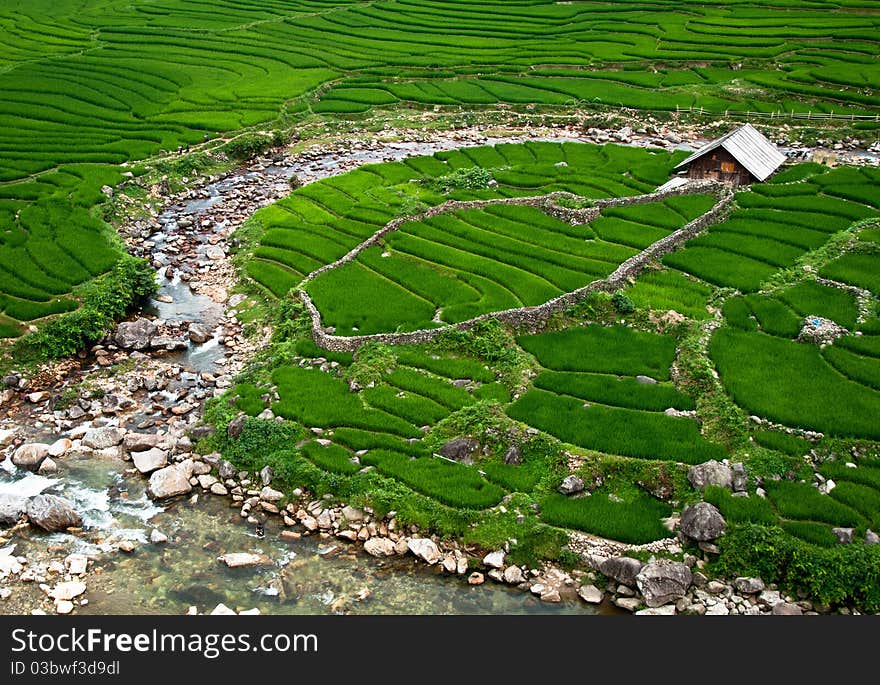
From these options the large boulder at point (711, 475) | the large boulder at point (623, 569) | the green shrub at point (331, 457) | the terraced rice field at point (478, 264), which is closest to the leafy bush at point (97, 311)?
the terraced rice field at point (478, 264)

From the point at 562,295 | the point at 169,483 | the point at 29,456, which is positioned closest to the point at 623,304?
the point at 562,295

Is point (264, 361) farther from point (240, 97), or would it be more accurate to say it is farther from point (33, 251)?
point (240, 97)

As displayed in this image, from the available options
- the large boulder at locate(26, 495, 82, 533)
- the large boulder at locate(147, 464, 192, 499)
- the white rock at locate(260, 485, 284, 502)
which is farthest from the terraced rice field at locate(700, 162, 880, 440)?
the large boulder at locate(26, 495, 82, 533)

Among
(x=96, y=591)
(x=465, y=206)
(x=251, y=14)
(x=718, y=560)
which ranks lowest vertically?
(x=96, y=591)

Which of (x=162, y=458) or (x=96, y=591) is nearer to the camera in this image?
(x=96, y=591)

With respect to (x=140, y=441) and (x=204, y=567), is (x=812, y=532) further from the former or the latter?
A: (x=140, y=441)

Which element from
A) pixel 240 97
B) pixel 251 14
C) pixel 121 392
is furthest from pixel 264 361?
pixel 251 14

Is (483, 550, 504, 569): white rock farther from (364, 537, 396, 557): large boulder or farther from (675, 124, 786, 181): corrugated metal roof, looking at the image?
(675, 124, 786, 181): corrugated metal roof
